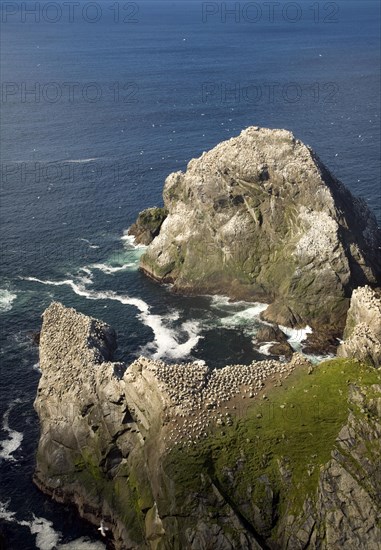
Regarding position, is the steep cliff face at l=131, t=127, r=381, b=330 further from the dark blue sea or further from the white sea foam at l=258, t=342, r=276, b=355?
the white sea foam at l=258, t=342, r=276, b=355

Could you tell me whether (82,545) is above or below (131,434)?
below

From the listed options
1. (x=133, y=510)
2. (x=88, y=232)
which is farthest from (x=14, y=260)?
(x=133, y=510)

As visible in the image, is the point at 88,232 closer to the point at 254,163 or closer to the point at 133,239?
the point at 133,239

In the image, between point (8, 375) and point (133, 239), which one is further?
point (133, 239)

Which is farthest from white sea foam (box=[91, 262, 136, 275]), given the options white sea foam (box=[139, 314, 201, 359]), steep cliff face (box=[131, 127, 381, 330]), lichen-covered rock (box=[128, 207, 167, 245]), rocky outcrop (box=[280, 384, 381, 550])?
rocky outcrop (box=[280, 384, 381, 550])

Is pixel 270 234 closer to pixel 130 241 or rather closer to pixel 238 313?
pixel 238 313

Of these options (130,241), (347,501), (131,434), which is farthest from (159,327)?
(347,501)
